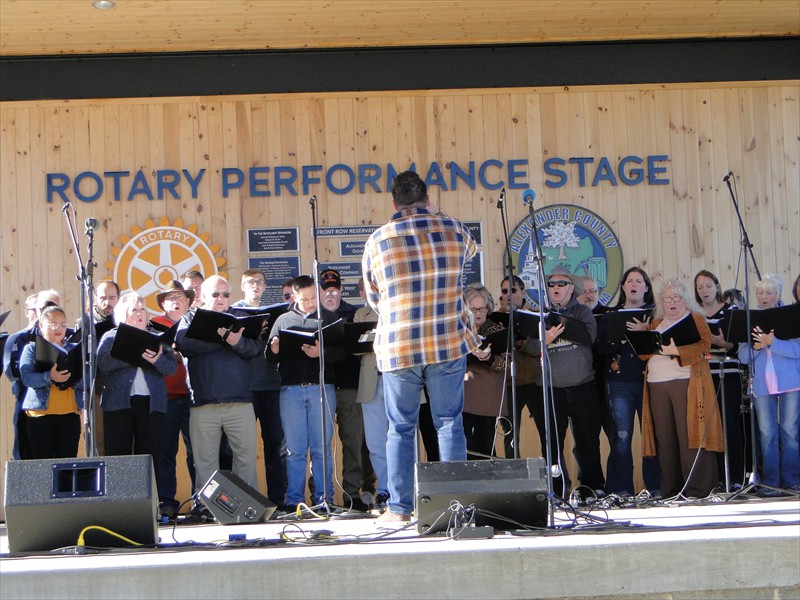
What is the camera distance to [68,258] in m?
8.38

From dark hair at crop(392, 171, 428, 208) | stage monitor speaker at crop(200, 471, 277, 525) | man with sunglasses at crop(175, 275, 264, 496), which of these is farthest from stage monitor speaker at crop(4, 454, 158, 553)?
man with sunglasses at crop(175, 275, 264, 496)

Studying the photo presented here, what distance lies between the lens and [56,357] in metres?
6.66

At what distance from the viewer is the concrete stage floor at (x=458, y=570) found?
4000 millimetres

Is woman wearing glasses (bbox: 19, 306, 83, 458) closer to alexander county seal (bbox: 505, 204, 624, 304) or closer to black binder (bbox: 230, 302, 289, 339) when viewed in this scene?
black binder (bbox: 230, 302, 289, 339)

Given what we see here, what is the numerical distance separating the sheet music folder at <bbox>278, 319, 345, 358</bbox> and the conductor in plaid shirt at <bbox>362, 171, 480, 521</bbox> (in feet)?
4.78

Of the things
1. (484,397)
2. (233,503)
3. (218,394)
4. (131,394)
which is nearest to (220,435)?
(218,394)

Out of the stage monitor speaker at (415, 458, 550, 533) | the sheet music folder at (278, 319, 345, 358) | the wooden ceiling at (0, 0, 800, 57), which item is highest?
the wooden ceiling at (0, 0, 800, 57)

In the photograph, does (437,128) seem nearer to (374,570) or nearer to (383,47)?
(383,47)

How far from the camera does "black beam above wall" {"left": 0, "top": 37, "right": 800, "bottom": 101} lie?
8508 mm

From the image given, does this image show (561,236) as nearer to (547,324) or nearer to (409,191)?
(547,324)

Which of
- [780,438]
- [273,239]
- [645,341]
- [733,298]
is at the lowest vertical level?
[780,438]

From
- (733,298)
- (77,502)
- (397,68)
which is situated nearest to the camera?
(77,502)

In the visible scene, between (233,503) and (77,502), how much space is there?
1.27 m

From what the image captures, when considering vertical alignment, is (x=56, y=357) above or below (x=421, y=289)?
below
